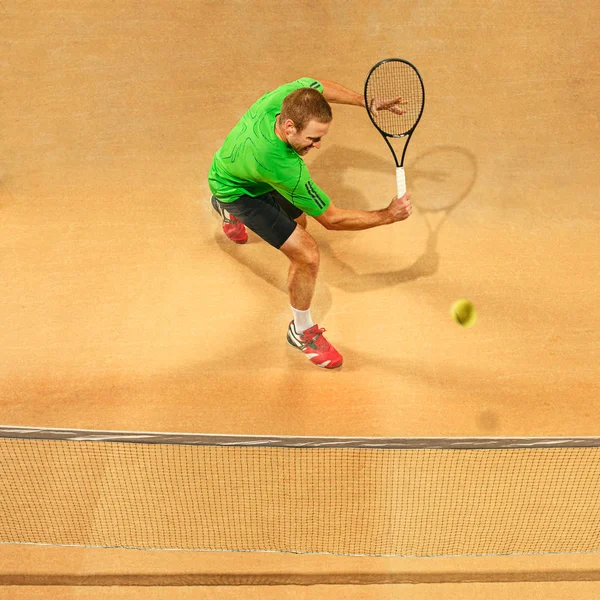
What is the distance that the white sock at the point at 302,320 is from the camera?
4375 mm

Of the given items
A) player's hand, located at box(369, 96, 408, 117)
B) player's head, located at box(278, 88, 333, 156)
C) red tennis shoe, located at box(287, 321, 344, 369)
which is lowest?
red tennis shoe, located at box(287, 321, 344, 369)

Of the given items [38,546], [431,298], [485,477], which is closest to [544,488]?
[485,477]

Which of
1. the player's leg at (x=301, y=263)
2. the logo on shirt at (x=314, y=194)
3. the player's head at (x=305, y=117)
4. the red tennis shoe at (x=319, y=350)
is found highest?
the player's head at (x=305, y=117)

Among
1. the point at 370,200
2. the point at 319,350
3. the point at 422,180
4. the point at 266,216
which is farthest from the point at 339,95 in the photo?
the point at 319,350

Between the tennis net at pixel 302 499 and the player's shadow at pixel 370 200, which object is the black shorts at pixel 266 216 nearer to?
the player's shadow at pixel 370 200

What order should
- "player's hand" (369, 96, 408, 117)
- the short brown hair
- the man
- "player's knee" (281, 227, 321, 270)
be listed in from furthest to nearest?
"player's hand" (369, 96, 408, 117) < "player's knee" (281, 227, 321, 270) < the man < the short brown hair

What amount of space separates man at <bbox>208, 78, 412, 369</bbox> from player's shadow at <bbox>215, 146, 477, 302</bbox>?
1.85ft

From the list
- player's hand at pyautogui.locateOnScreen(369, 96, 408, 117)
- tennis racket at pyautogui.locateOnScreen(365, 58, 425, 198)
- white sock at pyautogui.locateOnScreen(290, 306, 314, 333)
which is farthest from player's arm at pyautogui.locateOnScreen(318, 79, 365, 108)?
white sock at pyautogui.locateOnScreen(290, 306, 314, 333)

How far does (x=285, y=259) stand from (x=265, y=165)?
154 cm

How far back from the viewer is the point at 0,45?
6121mm

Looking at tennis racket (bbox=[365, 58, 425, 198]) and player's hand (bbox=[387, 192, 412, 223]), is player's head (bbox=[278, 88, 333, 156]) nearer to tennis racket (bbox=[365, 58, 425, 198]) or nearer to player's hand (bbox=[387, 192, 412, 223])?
player's hand (bbox=[387, 192, 412, 223])

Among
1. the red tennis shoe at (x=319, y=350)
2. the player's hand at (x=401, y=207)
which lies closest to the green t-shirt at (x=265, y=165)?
the player's hand at (x=401, y=207)

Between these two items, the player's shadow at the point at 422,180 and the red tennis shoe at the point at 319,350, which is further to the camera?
the player's shadow at the point at 422,180

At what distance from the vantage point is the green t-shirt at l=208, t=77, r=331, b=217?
3.68 m
